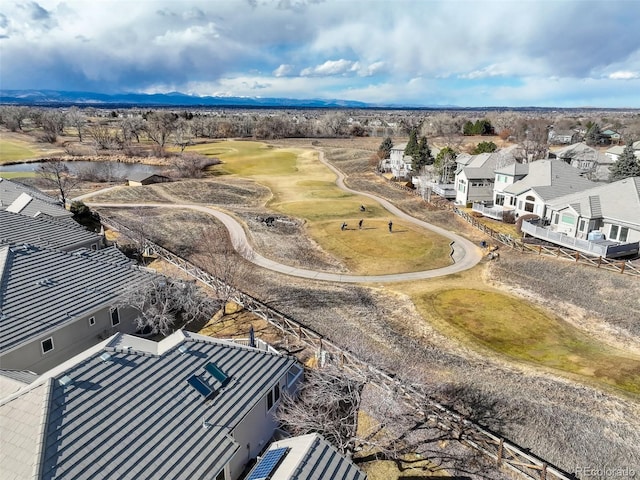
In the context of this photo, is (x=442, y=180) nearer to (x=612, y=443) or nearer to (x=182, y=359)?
(x=612, y=443)

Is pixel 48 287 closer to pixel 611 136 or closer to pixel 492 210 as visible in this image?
pixel 492 210

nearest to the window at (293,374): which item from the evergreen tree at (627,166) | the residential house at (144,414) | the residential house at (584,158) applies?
the residential house at (144,414)

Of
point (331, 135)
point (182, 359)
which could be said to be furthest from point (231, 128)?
point (182, 359)

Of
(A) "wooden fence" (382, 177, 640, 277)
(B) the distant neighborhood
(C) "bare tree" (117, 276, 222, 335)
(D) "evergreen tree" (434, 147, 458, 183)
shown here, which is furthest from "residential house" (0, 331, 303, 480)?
(D) "evergreen tree" (434, 147, 458, 183)

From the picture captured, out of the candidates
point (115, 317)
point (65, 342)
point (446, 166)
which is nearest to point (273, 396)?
point (65, 342)

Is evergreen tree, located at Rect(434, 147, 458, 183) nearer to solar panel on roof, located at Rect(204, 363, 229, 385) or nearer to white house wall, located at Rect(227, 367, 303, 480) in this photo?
white house wall, located at Rect(227, 367, 303, 480)

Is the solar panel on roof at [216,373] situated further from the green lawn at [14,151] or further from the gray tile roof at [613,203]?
the green lawn at [14,151]
